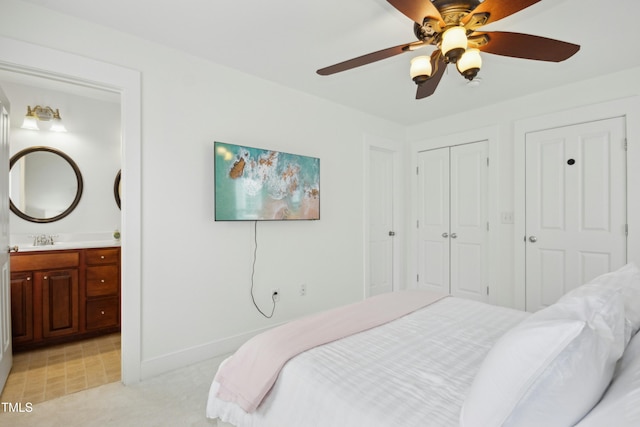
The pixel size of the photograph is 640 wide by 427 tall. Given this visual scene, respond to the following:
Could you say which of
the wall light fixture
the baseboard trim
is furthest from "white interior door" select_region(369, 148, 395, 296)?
the wall light fixture

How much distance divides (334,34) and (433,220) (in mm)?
2690

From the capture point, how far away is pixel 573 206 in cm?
295

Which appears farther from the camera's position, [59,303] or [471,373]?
[59,303]

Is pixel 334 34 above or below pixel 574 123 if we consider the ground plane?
above

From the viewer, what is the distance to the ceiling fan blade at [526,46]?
1.45 metres

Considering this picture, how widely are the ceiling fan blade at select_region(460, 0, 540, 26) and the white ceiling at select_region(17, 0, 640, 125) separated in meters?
0.64

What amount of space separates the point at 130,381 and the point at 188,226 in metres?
1.12

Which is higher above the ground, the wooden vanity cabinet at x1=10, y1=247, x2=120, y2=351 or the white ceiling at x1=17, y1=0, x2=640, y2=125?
the white ceiling at x1=17, y1=0, x2=640, y2=125

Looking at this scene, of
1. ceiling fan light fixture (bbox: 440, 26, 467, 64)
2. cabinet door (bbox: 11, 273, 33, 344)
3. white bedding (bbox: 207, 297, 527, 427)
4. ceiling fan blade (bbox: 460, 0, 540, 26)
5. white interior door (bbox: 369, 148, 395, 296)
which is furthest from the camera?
white interior door (bbox: 369, 148, 395, 296)

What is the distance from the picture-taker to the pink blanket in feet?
4.08

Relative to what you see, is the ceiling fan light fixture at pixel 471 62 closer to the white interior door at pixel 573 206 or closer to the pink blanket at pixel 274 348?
the pink blanket at pixel 274 348

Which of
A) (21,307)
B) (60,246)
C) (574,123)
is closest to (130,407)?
(21,307)

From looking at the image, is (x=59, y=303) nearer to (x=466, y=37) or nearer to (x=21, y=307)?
(x=21, y=307)

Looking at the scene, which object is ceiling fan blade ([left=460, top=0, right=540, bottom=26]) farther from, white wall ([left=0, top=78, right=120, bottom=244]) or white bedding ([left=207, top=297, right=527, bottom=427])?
white wall ([left=0, top=78, right=120, bottom=244])
